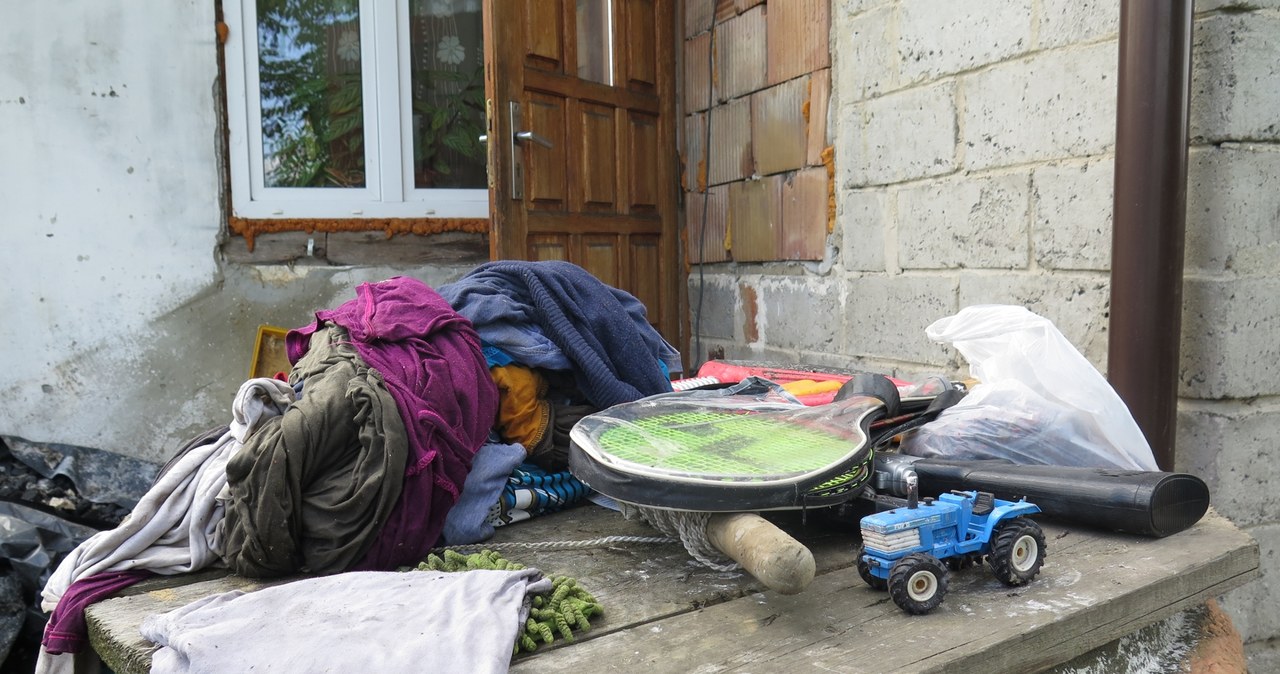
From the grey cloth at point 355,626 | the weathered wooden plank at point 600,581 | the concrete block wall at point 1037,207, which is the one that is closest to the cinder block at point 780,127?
the concrete block wall at point 1037,207

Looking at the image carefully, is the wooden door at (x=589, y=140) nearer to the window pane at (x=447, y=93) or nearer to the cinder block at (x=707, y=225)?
the cinder block at (x=707, y=225)

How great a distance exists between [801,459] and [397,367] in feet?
2.35

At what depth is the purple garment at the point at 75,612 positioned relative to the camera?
124 cm

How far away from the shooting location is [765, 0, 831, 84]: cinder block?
10.7ft

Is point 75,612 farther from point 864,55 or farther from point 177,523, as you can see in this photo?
point 864,55

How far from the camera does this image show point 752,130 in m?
3.77

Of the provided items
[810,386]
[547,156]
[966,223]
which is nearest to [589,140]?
[547,156]

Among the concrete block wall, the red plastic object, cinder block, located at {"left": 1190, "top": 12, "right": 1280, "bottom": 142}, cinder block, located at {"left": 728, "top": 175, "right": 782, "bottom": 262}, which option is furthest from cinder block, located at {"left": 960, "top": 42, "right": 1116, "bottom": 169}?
cinder block, located at {"left": 728, "top": 175, "right": 782, "bottom": 262}

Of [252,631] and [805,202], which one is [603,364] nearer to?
[252,631]

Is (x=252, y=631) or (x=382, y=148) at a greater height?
(x=382, y=148)

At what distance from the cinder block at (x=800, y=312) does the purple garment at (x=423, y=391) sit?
2.00 m

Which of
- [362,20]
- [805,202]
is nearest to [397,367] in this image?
[805,202]

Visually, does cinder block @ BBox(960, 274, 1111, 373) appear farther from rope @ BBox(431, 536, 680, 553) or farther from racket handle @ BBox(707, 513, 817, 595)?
racket handle @ BBox(707, 513, 817, 595)

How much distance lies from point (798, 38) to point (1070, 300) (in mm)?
1603
